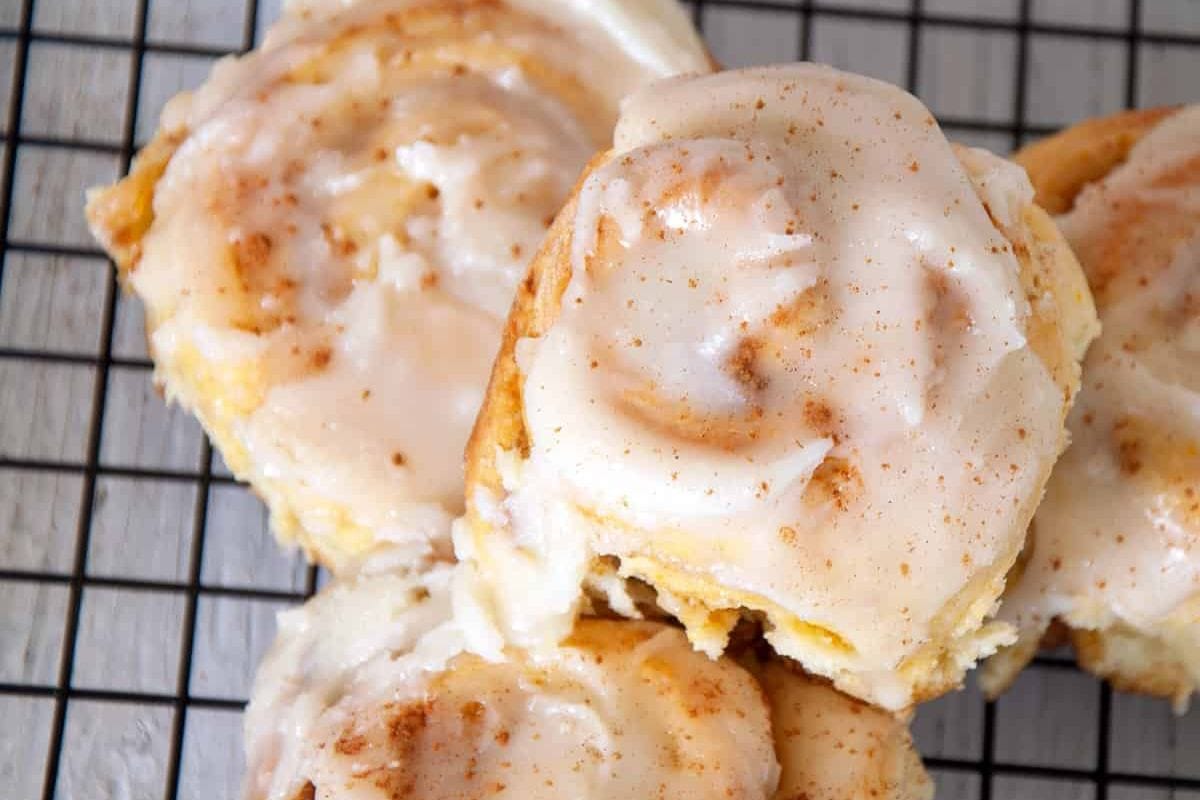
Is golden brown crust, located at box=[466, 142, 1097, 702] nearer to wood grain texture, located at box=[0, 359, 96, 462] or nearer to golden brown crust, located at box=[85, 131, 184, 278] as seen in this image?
golden brown crust, located at box=[85, 131, 184, 278]

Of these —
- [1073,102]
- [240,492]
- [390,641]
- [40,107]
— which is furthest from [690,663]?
[40,107]

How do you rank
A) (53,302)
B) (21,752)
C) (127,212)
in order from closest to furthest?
(127,212)
(21,752)
(53,302)

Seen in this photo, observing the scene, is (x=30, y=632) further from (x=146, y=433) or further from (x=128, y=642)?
(x=146, y=433)

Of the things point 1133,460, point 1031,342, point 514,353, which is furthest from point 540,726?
point 1133,460

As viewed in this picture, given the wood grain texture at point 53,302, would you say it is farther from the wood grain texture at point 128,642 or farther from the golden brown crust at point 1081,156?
the golden brown crust at point 1081,156

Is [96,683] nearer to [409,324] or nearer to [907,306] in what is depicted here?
[409,324]

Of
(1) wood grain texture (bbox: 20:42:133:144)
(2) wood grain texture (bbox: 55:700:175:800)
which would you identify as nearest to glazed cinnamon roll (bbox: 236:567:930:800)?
(2) wood grain texture (bbox: 55:700:175:800)
